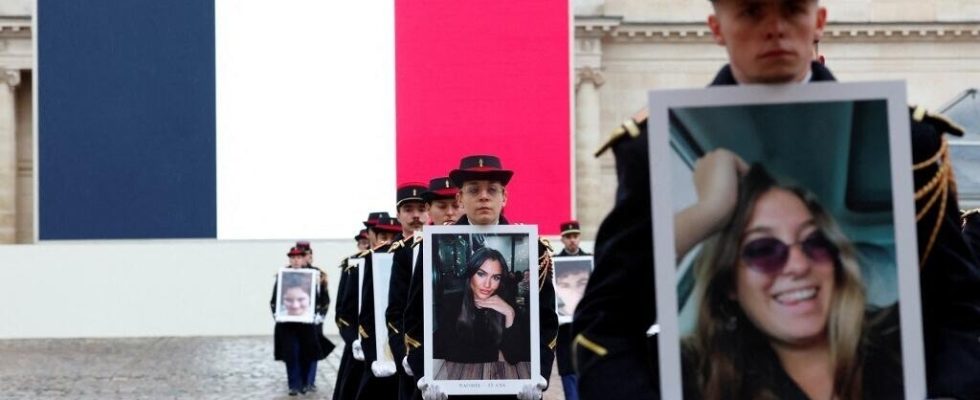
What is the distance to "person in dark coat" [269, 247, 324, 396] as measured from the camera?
17562 millimetres

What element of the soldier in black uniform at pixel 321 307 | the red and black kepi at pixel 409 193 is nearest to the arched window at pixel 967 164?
the red and black kepi at pixel 409 193

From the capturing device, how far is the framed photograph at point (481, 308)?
7828 millimetres

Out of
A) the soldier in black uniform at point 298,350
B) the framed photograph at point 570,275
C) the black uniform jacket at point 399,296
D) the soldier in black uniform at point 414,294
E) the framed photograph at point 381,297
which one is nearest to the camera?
the soldier in black uniform at point 414,294

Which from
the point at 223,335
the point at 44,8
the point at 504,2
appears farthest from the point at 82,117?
the point at 504,2

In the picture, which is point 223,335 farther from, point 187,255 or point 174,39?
point 174,39

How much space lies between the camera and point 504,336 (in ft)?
25.9

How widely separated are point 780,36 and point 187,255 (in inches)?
1003

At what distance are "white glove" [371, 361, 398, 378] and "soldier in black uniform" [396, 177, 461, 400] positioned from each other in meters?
0.71

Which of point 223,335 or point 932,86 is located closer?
point 223,335

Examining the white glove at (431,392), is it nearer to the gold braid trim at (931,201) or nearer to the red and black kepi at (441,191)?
the red and black kepi at (441,191)

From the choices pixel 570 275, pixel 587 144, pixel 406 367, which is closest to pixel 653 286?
pixel 406 367

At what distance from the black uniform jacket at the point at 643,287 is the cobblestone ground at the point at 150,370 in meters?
12.6

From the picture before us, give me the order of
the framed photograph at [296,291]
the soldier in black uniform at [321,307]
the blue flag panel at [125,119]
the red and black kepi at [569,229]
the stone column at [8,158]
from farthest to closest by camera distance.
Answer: the stone column at [8,158], the blue flag panel at [125,119], the soldier in black uniform at [321,307], the framed photograph at [296,291], the red and black kepi at [569,229]

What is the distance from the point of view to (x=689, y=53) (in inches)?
1342
